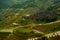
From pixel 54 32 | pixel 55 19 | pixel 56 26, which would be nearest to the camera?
pixel 54 32

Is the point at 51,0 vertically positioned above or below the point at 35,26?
above

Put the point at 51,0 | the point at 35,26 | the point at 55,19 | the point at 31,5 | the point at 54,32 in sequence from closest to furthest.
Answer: the point at 54,32
the point at 35,26
the point at 55,19
the point at 31,5
the point at 51,0

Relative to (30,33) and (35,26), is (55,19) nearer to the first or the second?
(35,26)

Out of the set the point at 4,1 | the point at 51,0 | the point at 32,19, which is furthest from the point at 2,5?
the point at 32,19

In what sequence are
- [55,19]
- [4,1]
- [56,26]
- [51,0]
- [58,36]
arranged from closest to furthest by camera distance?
[58,36] → [56,26] → [55,19] → [51,0] → [4,1]

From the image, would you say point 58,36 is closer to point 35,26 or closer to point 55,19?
point 35,26

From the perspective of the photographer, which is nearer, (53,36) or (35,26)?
(53,36)

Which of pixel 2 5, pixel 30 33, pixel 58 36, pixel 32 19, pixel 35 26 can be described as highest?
pixel 2 5

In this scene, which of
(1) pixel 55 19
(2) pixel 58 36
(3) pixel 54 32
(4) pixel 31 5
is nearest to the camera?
(2) pixel 58 36

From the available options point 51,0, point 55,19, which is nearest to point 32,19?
point 55,19
